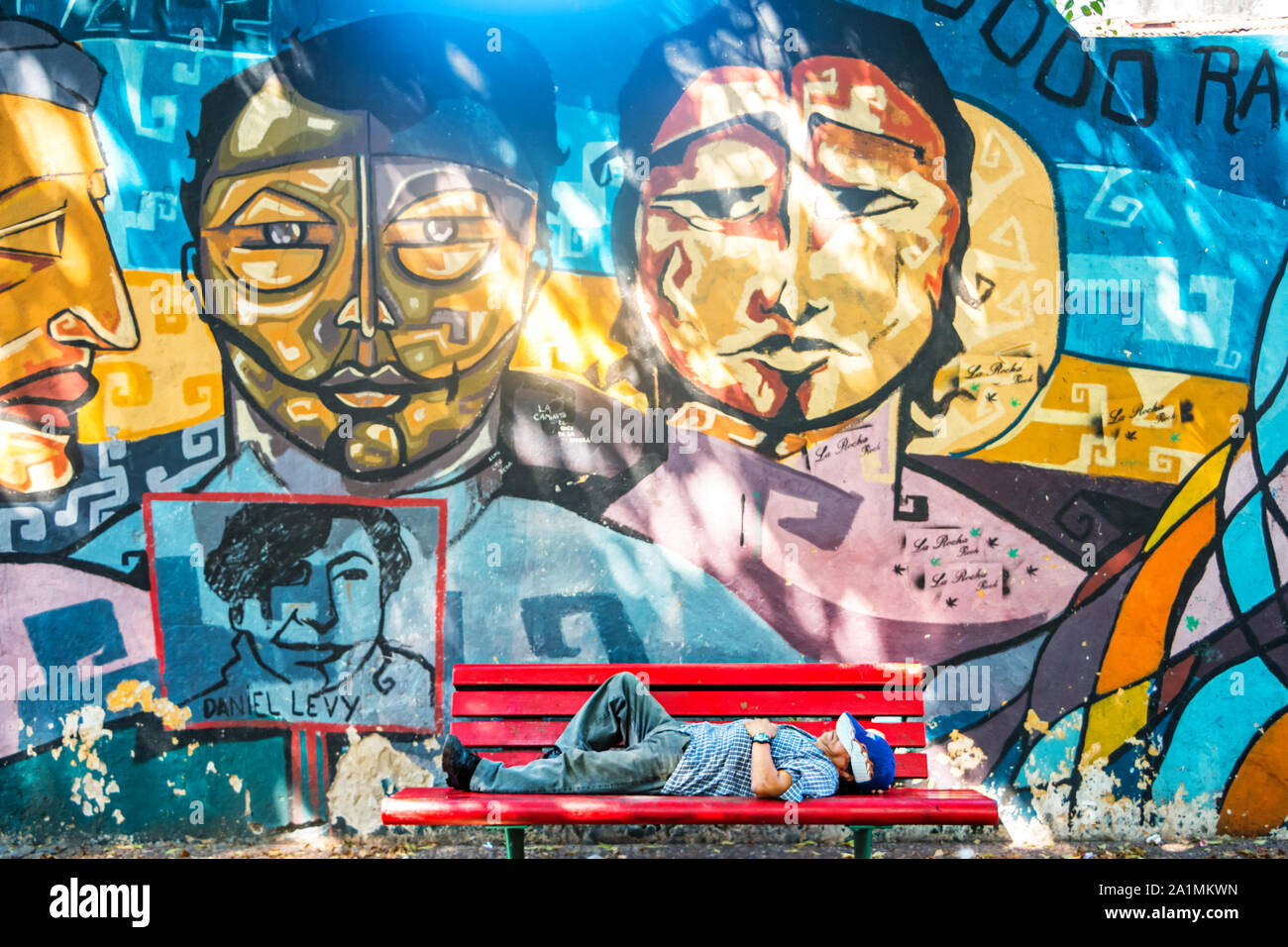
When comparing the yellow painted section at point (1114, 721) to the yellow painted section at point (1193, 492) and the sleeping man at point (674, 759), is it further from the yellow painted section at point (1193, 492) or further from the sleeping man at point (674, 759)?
the sleeping man at point (674, 759)

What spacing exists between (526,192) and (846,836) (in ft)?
10.9

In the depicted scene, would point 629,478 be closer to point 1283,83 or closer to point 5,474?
point 5,474

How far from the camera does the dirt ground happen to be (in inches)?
157

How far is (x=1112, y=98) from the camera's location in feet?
13.5

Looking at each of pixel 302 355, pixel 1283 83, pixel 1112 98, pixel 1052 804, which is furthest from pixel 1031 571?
pixel 302 355

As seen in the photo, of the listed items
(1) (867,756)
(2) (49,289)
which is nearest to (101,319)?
(2) (49,289)

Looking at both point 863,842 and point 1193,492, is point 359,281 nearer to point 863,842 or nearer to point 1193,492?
point 863,842

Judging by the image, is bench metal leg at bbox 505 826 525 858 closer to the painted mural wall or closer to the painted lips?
the painted mural wall

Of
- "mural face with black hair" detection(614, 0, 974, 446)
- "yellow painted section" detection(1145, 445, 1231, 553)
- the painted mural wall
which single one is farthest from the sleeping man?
"yellow painted section" detection(1145, 445, 1231, 553)

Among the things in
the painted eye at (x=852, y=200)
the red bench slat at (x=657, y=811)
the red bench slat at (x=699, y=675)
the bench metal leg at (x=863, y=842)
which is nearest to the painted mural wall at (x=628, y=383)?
the painted eye at (x=852, y=200)

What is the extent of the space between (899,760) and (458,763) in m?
1.79

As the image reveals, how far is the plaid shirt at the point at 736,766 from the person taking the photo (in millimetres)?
3377

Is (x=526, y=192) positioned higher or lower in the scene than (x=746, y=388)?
higher

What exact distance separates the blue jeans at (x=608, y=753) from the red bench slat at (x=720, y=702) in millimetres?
166
